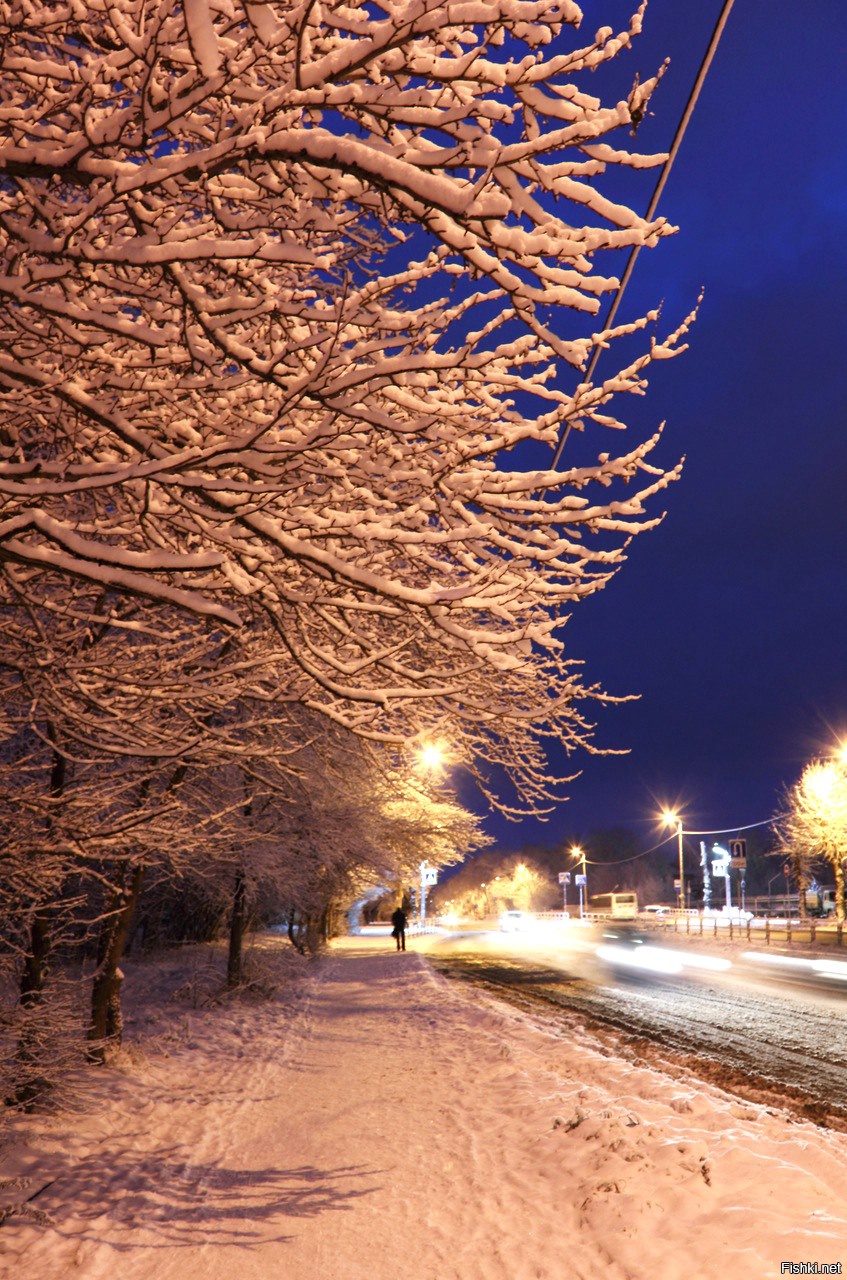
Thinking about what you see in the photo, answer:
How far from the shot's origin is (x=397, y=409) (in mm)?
4711

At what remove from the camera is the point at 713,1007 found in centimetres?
1619

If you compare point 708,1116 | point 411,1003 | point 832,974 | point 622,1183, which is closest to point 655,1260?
point 622,1183

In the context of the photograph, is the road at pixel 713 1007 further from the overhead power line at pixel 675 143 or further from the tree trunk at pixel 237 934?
the overhead power line at pixel 675 143

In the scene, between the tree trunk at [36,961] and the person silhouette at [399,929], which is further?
the person silhouette at [399,929]

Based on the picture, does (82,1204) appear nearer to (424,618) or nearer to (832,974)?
(424,618)

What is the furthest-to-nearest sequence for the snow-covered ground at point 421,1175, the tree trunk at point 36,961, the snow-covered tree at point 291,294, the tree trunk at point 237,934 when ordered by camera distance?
the tree trunk at point 237,934 → the tree trunk at point 36,961 → the snow-covered ground at point 421,1175 → the snow-covered tree at point 291,294

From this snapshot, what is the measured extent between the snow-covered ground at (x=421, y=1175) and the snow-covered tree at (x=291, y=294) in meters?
3.00

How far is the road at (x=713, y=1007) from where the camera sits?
10.0 m

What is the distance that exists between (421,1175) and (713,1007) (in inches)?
461

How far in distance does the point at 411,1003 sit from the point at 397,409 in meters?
13.7

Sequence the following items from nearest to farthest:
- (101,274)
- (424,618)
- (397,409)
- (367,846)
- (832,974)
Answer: (101,274)
(424,618)
(397,409)
(367,846)
(832,974)

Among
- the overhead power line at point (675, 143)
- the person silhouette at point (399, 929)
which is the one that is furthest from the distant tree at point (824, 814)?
the overhead power line at point (675, 143)

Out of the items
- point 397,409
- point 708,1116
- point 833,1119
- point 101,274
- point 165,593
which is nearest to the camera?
point 165,593

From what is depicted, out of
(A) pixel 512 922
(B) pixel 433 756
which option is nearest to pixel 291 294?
(B) pixel 433 756
